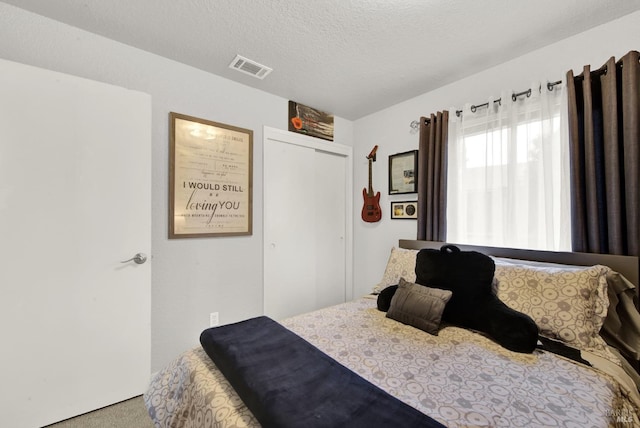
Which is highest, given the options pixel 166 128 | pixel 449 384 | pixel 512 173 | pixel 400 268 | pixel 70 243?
pixel 166 128

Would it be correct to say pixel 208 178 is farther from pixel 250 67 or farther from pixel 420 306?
pixel 420 306

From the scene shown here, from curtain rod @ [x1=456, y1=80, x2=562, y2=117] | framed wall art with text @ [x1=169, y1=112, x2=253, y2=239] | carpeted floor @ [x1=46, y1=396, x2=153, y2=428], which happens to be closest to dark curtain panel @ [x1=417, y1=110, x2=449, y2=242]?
curtain rod @ [x1=456, y1=80, x2=562, y2=117]

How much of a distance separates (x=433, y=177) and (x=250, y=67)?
1.83 meters

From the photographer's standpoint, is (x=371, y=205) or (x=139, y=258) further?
(x=371, y=205)

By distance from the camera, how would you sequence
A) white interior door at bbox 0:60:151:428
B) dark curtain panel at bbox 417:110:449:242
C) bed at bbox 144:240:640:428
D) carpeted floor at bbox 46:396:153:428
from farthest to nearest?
1. dark curtain panel at bbox 417:110:449:242
2. carpeted floor at bbox 46:396:153:428
3. white interior door at bbox 0:60:151:428
4. bed at bbox 144:240:640:428

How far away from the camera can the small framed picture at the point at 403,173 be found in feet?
8.53

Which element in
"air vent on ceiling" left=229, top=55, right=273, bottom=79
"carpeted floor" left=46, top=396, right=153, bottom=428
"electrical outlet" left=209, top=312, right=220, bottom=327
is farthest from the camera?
"electrical outlet" left=209, top=312, right=220, bottom=327

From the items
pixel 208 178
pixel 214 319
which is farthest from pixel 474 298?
pixel 208 178

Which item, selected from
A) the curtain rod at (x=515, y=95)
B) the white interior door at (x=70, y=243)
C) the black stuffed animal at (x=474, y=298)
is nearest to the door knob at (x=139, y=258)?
the white interior door at (x=70, y=243)

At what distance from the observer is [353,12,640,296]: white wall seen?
5.33ft

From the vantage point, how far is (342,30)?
66.4 inches

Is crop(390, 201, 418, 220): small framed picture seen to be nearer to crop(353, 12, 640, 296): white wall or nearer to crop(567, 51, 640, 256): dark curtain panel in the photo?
crop(353, 12, 640, 296): white wall

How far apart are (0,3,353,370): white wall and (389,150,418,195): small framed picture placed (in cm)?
128

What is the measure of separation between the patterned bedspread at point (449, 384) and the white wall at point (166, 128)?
0.80 metres
